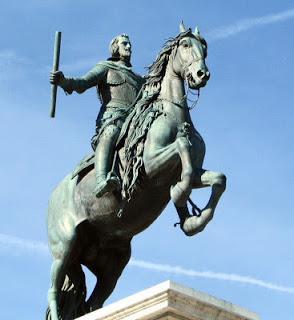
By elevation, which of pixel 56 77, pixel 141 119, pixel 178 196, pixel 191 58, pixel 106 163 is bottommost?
pixel 178 196

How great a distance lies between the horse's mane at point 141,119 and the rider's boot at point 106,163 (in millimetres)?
140

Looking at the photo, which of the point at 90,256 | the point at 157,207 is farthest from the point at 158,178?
the point at 90,256

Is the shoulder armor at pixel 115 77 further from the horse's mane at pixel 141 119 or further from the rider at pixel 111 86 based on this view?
the horse's mane at pixel 141 119

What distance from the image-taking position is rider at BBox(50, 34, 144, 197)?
60.0ft

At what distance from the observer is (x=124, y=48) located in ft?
63.9

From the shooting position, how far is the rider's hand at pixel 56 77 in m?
18.8

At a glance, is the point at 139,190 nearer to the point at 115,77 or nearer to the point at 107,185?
the point at 107,185

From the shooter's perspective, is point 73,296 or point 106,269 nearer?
point 73,296

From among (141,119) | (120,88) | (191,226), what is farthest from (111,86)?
(191,226)

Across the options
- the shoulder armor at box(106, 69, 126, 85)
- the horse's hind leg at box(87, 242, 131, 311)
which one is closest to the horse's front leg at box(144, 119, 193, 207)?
the shoulder armor at box(106, 69, 126, 85)

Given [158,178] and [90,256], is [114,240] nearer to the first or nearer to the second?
[90,256]

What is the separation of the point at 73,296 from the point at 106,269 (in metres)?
0.58

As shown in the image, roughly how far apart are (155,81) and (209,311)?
3.77 meters

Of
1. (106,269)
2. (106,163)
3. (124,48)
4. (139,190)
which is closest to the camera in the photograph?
(139,190)
